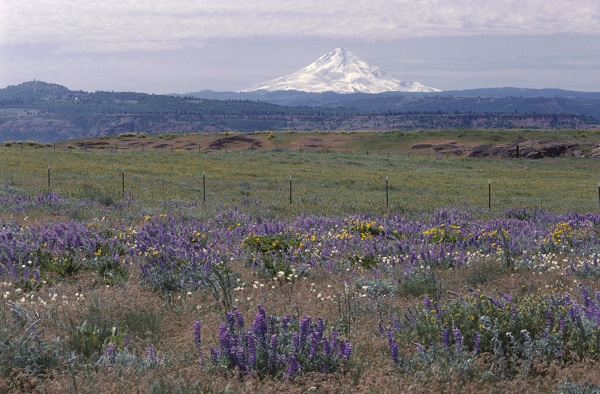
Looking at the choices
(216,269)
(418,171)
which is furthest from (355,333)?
(418,171)

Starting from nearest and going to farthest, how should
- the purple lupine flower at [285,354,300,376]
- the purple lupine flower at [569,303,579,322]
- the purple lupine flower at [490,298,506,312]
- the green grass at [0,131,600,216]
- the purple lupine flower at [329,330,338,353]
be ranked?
the purple lupine flower at [285,354,300,376] < the purple lupine flower at [329,330,338,353] < the purple lupine flower at [569,303,579,322] < the purple lupine flower at [490,298,506,312] < the green grass at [0,131,600,216]

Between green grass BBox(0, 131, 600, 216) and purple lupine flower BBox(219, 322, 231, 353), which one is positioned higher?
purple lupine flower BBox(219, 322, 231, 353)

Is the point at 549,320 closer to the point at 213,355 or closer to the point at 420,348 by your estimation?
the point at 420,348

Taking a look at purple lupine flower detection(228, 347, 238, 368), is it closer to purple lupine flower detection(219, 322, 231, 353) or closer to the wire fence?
purple lupine flower detection(219, 322, 231, 353)

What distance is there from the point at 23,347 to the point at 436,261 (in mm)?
7220

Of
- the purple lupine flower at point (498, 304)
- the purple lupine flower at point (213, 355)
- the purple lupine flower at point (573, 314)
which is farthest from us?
the purple lupine flower at point (498, 304)

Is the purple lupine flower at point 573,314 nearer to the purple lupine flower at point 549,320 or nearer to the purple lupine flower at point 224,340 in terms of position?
the purple lupine flower at point 549,320

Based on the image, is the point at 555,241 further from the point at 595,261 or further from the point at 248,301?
the point at 248,301

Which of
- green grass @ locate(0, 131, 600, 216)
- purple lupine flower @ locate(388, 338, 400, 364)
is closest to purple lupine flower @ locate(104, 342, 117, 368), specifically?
purple lupine flower @ locate(388, 338, 400, 364)

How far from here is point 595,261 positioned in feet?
30.1

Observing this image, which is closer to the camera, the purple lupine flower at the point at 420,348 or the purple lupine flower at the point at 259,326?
the purple lupine flower at the point at 259,326

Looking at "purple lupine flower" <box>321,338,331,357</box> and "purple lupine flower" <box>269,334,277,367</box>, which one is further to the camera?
"purple lupine flower" <box>321,338,331,357</box>

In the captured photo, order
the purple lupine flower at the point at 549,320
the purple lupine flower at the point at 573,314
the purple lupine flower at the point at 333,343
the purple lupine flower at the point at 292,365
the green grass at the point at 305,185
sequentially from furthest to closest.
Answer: the green grass at the point at 305,185 → the purple lupine flower at the point at 573,314 → the purple lupine flower at the point at 549,320 → the purple lupine flower at the point at 333,343 → the purple lupine flower at the point at 292,365

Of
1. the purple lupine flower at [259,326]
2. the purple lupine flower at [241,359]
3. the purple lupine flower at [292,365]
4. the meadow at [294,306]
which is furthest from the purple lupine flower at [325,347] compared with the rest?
the purple lupine flower at [241,359]
